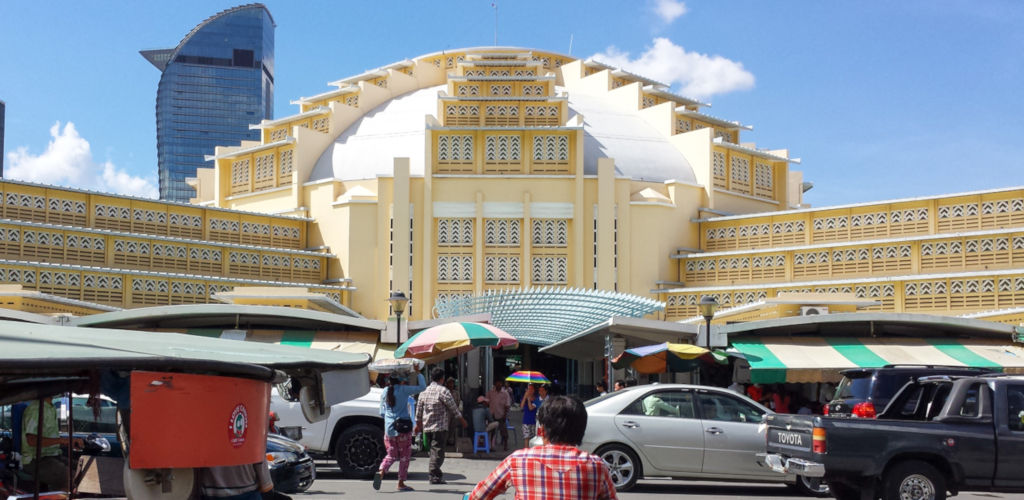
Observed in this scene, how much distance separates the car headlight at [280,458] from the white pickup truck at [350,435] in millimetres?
3063

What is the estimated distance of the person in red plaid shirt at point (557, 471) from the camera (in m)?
5.61

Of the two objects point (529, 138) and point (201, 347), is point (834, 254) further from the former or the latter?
point (201, 347)

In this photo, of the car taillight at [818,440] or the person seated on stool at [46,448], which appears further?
the car taillight at [818,440]

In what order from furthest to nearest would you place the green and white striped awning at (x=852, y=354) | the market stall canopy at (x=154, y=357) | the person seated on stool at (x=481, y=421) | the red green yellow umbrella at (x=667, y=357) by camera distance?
the green and white striped awning at (x=852, y=354) → the person seated on stool at (x=481, y=421) → the red green yellow umbrella at (x=667, y=357) → the market stall canopy at (x=154, y=357)

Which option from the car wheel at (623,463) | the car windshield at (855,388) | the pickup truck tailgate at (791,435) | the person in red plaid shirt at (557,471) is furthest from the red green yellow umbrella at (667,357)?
the person in red plaid shirt at (557,471)

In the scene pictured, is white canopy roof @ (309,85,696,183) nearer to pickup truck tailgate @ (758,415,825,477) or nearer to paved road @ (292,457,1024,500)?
paved road @ (292,457,1024,500)

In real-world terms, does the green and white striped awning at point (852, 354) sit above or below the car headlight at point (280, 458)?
above

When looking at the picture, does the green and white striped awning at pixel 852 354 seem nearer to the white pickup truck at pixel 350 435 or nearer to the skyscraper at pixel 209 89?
the white pickup truck at pixel 350 435

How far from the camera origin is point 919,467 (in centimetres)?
1196

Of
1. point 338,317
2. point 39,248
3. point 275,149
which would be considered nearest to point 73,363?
point 338,317

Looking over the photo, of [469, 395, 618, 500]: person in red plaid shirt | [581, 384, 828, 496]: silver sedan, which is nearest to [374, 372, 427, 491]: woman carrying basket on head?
[581, 384, 828, 496]: silver sedan

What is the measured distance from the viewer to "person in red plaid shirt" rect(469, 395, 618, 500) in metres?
5.61

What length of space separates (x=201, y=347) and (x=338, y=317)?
56.1 feet

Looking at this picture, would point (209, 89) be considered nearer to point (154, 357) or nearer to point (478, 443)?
point (478, 443)
